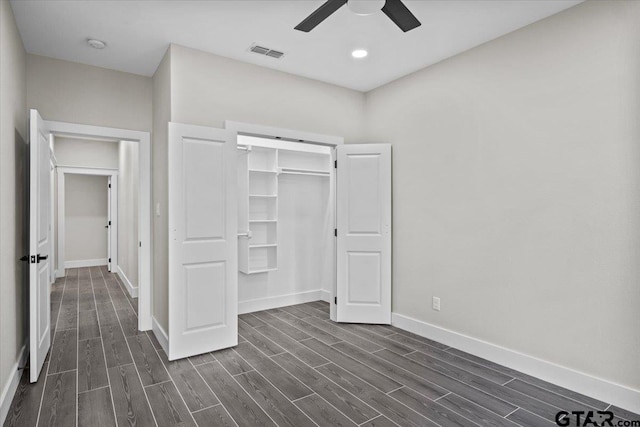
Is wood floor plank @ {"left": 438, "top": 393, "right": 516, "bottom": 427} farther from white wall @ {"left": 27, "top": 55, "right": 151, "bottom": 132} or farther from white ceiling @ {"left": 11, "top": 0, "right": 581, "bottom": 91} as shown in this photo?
white wall @ {"left": 27, "top": 55, "right": 151, "bottom": 132}

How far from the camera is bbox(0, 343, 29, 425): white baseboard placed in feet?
7.31

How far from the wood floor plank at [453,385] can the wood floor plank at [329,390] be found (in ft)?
2.20

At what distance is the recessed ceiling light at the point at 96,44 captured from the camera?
10.6ft

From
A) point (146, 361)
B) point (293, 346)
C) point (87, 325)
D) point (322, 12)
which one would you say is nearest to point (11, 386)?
point (146, 361)

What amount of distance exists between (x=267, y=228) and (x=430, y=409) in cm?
310

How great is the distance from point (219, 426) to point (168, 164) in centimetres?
215

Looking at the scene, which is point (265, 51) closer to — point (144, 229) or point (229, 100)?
point (229, 100)

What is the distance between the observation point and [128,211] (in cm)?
634

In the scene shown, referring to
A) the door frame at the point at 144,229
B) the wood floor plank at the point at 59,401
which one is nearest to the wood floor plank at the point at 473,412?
the wood floor plank at the point at 59,401

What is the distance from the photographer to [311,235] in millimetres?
5305

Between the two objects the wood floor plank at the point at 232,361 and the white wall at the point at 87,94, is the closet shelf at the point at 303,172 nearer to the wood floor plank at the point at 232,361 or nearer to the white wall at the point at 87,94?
the white wall at the point at 87,94

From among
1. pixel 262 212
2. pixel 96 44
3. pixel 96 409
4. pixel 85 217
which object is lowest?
pixel 96 409

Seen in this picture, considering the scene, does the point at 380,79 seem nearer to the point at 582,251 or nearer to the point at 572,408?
the point at 582,251

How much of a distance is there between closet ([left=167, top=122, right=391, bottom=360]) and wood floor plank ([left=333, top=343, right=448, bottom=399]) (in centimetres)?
82
